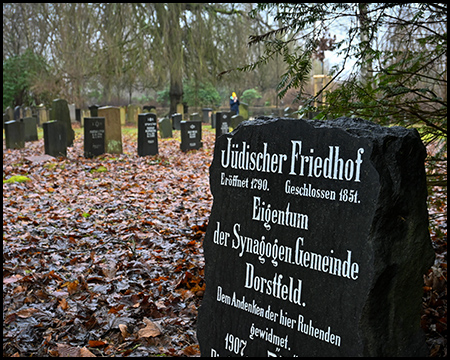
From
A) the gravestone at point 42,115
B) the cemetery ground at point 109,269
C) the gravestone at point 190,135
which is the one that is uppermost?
the gravestone at point 42,115

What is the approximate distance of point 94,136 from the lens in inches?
520

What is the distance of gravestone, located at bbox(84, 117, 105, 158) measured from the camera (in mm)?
13047

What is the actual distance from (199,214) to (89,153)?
6988 millimetres

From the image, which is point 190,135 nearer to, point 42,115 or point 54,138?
point 54,138

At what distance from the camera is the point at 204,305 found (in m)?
3.06

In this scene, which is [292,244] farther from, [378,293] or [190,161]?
[190,161]

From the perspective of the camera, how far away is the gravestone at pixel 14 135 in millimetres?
14594

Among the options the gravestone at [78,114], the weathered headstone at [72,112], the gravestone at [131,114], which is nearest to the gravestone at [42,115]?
the weathered headstone at [72,112]

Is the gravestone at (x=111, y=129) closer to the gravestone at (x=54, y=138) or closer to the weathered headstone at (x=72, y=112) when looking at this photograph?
the gravestone at (x=54, y=138)

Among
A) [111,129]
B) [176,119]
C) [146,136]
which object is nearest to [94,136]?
[111,129]

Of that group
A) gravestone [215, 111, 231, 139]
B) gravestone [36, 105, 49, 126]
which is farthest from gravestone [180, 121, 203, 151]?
gravestone [36, 105, 49, 126]

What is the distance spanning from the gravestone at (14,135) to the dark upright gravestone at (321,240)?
1343cm

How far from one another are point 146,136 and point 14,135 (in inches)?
170

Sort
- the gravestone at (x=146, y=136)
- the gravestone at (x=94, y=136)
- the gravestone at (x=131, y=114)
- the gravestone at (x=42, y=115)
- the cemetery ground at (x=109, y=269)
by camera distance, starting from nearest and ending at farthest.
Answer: the cemetery ground at (x=109, y=269)
the gravestone at (x=94, y=136)
the gravestone at (x=146, y=136)
the gravestone at (x=42, y=115)
the gravestone at (x=131, y=114)
